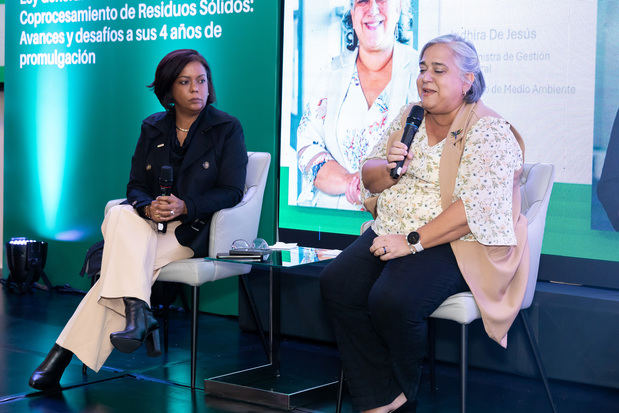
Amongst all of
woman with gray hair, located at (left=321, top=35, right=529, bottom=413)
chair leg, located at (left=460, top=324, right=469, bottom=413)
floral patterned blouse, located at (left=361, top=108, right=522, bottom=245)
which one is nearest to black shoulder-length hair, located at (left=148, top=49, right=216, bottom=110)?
woman with gray hair, located at (left=321, top=35, right=529, bottom=413)

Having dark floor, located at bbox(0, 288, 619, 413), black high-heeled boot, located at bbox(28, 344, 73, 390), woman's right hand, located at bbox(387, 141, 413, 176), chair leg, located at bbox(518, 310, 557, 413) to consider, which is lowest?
dark floor, located at bbox(0, 288, 619, 413)

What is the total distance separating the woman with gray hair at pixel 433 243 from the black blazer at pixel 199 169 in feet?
2.72

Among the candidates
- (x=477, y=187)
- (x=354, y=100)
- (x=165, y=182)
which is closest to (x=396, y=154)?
(x=477, y=187)

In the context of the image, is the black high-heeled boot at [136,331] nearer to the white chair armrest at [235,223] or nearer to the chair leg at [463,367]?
the white chair armrest at [235,223]

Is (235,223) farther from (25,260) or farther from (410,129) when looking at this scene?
(25,260)

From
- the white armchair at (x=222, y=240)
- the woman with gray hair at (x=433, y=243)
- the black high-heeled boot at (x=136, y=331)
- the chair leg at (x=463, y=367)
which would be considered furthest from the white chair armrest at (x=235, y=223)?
the chair leg at (x=463, y=367)

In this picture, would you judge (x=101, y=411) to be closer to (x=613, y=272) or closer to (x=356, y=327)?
(x=356, y=327)

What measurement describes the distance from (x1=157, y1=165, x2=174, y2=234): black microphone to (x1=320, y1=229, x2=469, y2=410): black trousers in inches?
34.3

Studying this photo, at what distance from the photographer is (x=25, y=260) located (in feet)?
18.7

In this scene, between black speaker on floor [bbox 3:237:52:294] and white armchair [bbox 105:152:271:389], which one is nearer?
white armchair [bbox 105:152:271:389]

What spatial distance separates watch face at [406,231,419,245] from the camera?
286cm

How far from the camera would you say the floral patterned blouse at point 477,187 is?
2.77 meters

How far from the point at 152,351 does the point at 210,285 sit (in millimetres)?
1730

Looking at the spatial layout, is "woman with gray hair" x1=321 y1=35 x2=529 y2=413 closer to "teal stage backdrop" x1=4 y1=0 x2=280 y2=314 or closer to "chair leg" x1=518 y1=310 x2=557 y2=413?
"chair leg" x1=518 y1=310 x2=557 y2=413
